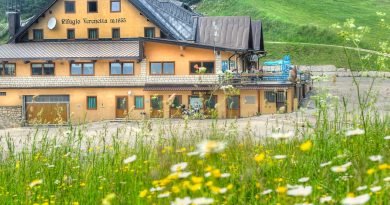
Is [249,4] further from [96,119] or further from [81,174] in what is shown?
[81,174]

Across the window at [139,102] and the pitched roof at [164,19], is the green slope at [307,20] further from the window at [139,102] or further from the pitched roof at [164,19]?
the window at [139,102]

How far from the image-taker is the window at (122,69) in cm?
4319

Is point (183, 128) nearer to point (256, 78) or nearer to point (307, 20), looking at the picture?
point (256, 78)

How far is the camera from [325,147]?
25.5 feet

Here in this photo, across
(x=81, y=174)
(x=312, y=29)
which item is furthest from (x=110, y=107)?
(x=312, y=29)

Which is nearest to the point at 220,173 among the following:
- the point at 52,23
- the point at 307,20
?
the point at 52,23

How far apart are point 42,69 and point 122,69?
246 inches

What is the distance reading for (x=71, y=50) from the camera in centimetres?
4431

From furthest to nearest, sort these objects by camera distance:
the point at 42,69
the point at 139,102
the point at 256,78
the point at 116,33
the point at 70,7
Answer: the point at 70,7, the point at 116,33, the point at 42,69, the point at 139,102, the point at 256,78

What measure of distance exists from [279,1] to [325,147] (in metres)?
110

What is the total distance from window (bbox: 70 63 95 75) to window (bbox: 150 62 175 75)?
447 centimetres

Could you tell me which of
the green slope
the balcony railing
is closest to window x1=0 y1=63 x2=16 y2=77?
the balcony railing

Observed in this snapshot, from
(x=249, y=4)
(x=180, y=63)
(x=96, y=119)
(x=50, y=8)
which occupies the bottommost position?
(x=96, y=119)

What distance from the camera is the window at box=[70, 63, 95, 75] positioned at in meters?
43.7
